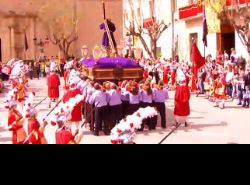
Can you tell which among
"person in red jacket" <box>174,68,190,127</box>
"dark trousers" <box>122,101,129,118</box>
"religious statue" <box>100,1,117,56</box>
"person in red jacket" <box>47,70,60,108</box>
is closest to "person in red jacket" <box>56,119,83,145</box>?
"dark trousers" <box>122,101,129,118</box>

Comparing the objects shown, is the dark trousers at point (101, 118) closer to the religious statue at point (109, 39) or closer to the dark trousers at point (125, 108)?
the dark trousers at point (125, 108)

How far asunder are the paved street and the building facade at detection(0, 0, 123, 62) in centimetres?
3443

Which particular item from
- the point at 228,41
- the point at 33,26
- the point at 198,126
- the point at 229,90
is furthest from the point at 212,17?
the point at 33,26

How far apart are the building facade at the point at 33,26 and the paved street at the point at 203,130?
34432mm

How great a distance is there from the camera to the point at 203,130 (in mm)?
13781

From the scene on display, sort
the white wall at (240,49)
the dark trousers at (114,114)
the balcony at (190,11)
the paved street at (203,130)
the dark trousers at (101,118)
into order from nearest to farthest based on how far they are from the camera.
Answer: the paved street at (203,130) < the dark trousers at (101,118) < the dark trousers at (114,114) < the white wall at (240,49) < the balcony at (190,11)

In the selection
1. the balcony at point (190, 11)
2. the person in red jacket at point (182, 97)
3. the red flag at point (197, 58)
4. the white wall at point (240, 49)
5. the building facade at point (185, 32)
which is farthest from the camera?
the balcony at point (190, 11)

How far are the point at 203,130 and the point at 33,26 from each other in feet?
135

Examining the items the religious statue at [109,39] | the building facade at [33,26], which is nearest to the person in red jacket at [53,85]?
the religious statue at [109,39]

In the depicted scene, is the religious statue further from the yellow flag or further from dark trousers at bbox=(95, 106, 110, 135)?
the yellow flag

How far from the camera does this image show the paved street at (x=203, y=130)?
12.1 metres

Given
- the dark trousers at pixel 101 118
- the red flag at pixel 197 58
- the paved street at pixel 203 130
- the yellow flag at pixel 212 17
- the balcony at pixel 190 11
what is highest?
the balcony at pixel 190 11

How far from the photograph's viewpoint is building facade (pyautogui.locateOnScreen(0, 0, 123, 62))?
51.6 metres
